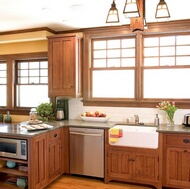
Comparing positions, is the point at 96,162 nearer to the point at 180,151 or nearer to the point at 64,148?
the point at 64,148

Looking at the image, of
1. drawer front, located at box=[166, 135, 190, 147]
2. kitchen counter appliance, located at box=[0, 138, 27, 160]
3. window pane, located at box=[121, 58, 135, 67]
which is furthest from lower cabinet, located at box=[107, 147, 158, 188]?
window pane, located at box=[121, 58, 135, 67]

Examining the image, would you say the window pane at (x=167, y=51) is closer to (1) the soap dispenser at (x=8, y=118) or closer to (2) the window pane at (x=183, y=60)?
(2) the window pane at (x=183, y=60)

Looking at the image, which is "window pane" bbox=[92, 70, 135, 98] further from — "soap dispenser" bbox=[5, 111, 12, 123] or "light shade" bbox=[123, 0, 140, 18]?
"light shade" bbox=[123, 0, 140, 18]

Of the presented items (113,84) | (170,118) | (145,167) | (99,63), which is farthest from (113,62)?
(145,167)

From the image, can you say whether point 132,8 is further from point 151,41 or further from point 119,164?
point 119,164

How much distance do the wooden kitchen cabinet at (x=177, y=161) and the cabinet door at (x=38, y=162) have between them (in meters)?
1.77

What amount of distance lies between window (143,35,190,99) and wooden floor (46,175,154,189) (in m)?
1.58

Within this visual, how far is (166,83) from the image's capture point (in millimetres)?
3951

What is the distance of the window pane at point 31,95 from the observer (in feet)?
15.4

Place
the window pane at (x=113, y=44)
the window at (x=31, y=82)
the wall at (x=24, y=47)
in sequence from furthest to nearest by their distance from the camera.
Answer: the window at (x=31, y=82), the wall at (x=24, y=47), the window pane at (x=113, y=44)

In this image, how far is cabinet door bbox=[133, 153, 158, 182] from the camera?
3.33 metres

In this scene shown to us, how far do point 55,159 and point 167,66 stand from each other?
246cm

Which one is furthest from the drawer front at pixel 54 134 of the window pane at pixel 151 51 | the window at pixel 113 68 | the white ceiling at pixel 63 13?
the window pane at pixel 151 51

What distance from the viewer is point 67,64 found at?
405 cm
